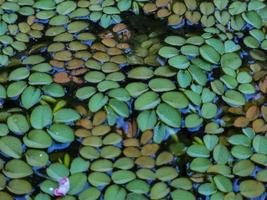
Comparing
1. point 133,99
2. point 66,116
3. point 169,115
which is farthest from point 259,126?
point 66,116

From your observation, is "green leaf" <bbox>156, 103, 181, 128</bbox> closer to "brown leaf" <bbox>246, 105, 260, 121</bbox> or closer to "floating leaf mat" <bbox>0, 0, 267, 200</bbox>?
"floating leaf mat" <bbox>0, 0, 267, 200</bbox>

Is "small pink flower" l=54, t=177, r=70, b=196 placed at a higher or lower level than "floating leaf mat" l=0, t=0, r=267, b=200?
lower

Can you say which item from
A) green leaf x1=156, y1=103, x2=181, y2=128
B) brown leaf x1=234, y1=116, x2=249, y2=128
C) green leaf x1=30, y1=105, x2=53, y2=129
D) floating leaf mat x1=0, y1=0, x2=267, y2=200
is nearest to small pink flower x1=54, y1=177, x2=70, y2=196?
floating leaf mat x1=0, y1=0, x2=267, y2=200

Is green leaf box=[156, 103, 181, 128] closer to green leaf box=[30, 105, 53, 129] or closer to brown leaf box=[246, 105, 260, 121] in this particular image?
brown leaf box=[246, 105, 260, 121]

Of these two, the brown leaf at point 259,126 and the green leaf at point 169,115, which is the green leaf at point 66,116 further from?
the brown leaf at point 259,126

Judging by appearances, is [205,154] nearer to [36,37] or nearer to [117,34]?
[117,34]

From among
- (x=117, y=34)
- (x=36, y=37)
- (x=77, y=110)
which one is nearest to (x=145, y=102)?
(x=77, y=110)

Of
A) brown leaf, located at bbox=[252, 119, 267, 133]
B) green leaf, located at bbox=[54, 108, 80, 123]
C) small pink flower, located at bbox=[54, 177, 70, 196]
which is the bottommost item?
small pink flower, located at bbox=[54, 177, 70, 196]

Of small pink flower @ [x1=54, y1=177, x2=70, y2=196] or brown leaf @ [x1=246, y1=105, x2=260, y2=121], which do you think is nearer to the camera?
small pink flower @ [x1=54, y1=177, x2=70, y2=196]
